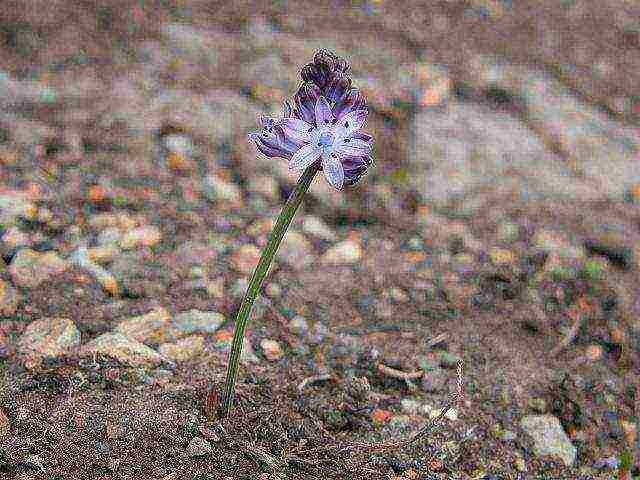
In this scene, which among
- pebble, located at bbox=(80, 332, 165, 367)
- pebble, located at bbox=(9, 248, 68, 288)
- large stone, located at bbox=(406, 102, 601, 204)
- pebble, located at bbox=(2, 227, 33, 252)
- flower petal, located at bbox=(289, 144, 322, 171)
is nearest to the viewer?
flower petal, located at bbox=(289, 144, 322, 171)

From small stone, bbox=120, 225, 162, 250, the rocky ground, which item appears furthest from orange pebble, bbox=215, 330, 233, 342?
small stone, bbox=120, 225, 162, 250

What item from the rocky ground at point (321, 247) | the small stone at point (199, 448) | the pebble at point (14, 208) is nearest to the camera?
the small stone at point (199, 448)

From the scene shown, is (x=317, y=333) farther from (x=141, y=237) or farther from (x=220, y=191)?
(x=220, y=191)

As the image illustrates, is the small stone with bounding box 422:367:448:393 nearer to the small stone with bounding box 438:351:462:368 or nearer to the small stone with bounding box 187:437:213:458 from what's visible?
the small stone with bounding box 438:351:462:368

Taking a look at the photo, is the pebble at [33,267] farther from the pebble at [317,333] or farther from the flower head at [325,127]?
the flower head at [325,127]

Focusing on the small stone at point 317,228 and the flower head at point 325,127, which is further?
the small stone at point 317,228

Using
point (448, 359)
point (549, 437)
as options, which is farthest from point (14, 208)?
point (549, 437)

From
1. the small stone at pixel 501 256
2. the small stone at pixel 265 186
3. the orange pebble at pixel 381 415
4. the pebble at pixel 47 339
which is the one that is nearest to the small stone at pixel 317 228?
the small stone at pixel 265 186

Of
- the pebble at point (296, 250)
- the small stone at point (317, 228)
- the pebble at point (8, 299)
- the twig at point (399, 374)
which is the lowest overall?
the pebble at point (8, 299)

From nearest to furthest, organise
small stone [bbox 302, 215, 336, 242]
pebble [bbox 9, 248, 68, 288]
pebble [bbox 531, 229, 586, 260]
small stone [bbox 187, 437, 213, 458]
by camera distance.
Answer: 1. small stone [bbox 187, 437, 213, 458]
2. pebble [bbox 9, 248, 68, 288]
3. small stone [bbox 302, 215, 336, 242]
4. pebble [bbox 531, 229, 586, 260]
